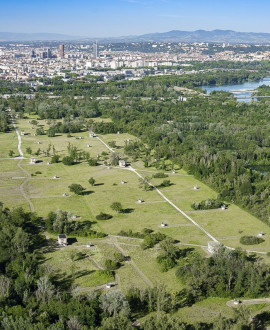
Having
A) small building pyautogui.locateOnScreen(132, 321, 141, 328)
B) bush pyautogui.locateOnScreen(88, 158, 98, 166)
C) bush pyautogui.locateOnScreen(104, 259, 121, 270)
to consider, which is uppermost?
bush pyautogui.locateOnScreen(88, 158, 98, 166)

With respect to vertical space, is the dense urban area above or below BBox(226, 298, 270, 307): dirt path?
above

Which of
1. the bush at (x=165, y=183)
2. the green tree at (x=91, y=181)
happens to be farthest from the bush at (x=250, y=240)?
the green tree at (x=91, y=181)

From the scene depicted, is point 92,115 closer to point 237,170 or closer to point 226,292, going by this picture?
point 237,170

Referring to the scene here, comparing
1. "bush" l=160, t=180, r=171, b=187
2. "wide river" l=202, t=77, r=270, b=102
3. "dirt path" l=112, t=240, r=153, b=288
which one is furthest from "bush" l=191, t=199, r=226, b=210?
"wide river" l=202, t=77, r=270, b=102

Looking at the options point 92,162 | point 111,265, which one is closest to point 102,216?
point 111,265

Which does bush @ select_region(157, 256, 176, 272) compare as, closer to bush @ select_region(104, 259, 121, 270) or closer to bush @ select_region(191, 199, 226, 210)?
bush @ select_region(104, 259, 121, 270)

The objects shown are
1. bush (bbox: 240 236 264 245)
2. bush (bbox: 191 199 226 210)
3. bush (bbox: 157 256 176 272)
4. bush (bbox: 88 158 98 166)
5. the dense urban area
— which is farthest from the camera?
bush (bbox: 88 158 98 166)

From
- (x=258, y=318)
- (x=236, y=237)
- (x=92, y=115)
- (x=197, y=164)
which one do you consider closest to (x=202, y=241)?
(x=236, y=237)
